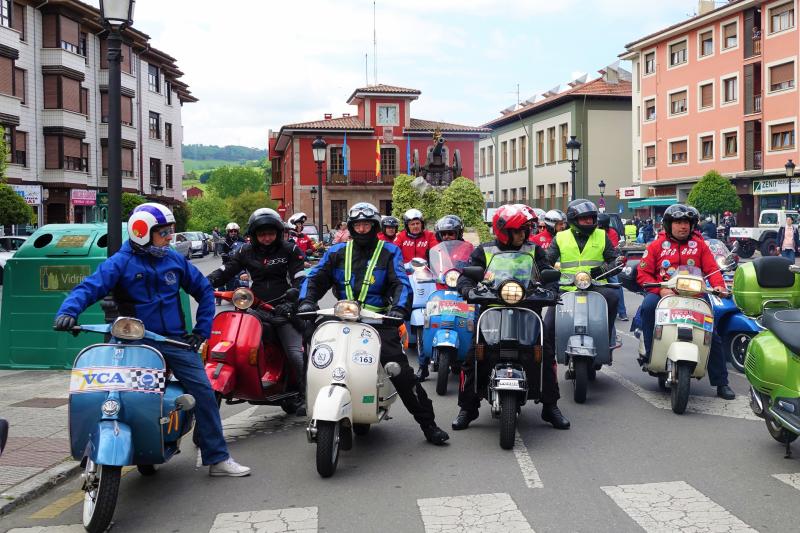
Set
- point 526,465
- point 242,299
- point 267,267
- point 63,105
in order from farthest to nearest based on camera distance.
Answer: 1. point 63,105
2. point 267,267
3. point 242,299
4. point 526,465

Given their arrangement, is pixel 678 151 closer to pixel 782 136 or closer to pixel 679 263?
pixel 782 136

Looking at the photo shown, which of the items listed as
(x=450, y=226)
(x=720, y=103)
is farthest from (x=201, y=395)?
(x=720, y=103)

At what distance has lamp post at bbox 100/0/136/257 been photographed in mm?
8164

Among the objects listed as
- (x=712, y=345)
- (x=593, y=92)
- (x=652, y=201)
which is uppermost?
(x=593, y=92)

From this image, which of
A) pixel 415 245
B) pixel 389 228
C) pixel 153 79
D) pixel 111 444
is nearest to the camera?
pixel 111 444

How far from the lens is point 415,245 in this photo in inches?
460

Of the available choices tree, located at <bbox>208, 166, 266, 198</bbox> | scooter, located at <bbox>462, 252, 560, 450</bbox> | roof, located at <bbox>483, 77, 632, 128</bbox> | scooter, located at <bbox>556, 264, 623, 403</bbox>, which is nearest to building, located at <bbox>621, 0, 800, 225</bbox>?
roof, located at <bbox>483, 77, 632, 128</bbox>

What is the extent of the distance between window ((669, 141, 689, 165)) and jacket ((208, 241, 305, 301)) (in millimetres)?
47746

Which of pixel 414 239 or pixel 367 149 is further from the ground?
pixel 367 149

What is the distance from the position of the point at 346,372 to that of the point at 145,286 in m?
1.49

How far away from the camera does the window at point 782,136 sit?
141ft

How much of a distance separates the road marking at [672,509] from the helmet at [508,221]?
7.90ft

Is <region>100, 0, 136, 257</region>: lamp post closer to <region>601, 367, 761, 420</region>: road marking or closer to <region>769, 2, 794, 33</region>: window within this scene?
<region>601, 367, 761, 420</region>: road marking

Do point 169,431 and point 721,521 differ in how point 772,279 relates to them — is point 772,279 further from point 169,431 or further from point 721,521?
point 169,431
